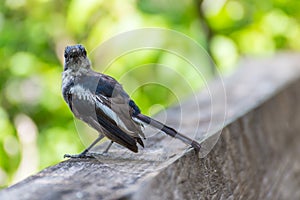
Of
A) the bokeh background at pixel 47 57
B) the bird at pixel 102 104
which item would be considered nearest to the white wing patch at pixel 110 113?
the bird at pixel 102 104

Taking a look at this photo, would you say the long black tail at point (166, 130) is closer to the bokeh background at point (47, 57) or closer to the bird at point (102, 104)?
the bird at point (102, 104)

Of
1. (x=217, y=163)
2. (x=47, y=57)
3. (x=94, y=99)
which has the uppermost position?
(x=47, y=57)

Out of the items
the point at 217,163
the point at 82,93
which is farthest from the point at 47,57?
the point at 217,163

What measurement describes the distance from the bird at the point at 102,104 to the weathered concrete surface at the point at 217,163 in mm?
46

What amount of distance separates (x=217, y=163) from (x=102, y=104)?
0.87 feet

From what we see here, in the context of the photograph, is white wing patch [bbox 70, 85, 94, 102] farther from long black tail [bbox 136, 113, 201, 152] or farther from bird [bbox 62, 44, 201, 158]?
long black tail [bbox 136, 113, 201, 152]

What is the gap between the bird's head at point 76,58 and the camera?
4.37 ft

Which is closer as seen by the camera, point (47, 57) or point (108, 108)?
point (108, 108)

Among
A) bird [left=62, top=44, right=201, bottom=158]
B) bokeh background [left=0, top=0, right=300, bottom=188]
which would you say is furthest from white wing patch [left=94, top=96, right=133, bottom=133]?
bokeh background [left=0, top=0, right=300, bottom=188]

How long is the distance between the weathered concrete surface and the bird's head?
0.19 meters

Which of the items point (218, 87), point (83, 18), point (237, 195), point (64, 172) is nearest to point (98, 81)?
point (64, 172)

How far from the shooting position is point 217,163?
1306 mm

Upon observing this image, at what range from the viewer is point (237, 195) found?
1390 millimetres

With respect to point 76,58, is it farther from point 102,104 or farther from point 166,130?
point 166,130
